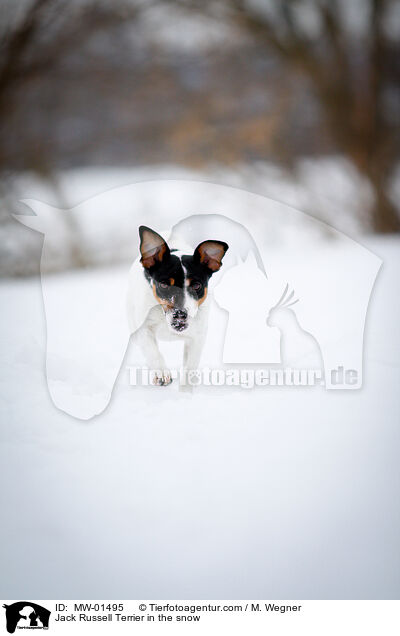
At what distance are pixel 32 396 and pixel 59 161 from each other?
110 cm

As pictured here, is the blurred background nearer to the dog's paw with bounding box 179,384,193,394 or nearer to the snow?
the snow

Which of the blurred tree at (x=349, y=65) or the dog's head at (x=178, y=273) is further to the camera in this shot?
the blurred tree at (x=349, y=65)

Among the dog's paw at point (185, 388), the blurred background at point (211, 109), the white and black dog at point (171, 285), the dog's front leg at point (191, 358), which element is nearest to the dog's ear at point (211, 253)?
the white and black dog at point (171, 285)

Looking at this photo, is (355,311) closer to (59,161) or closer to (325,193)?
(325,193)

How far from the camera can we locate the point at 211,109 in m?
1.89

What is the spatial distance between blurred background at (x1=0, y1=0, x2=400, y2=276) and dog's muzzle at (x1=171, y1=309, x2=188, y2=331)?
1.06m

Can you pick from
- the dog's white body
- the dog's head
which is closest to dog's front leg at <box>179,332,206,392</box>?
the dog's white body

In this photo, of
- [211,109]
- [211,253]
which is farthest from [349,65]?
[211,253]

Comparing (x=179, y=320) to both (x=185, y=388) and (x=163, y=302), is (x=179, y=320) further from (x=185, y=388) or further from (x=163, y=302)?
(x=185, y=388)

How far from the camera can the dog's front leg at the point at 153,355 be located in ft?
3.12

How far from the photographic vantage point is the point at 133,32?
70.1 inches

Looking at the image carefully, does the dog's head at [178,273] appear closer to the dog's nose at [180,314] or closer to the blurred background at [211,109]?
the dog's nose at [180,314]
